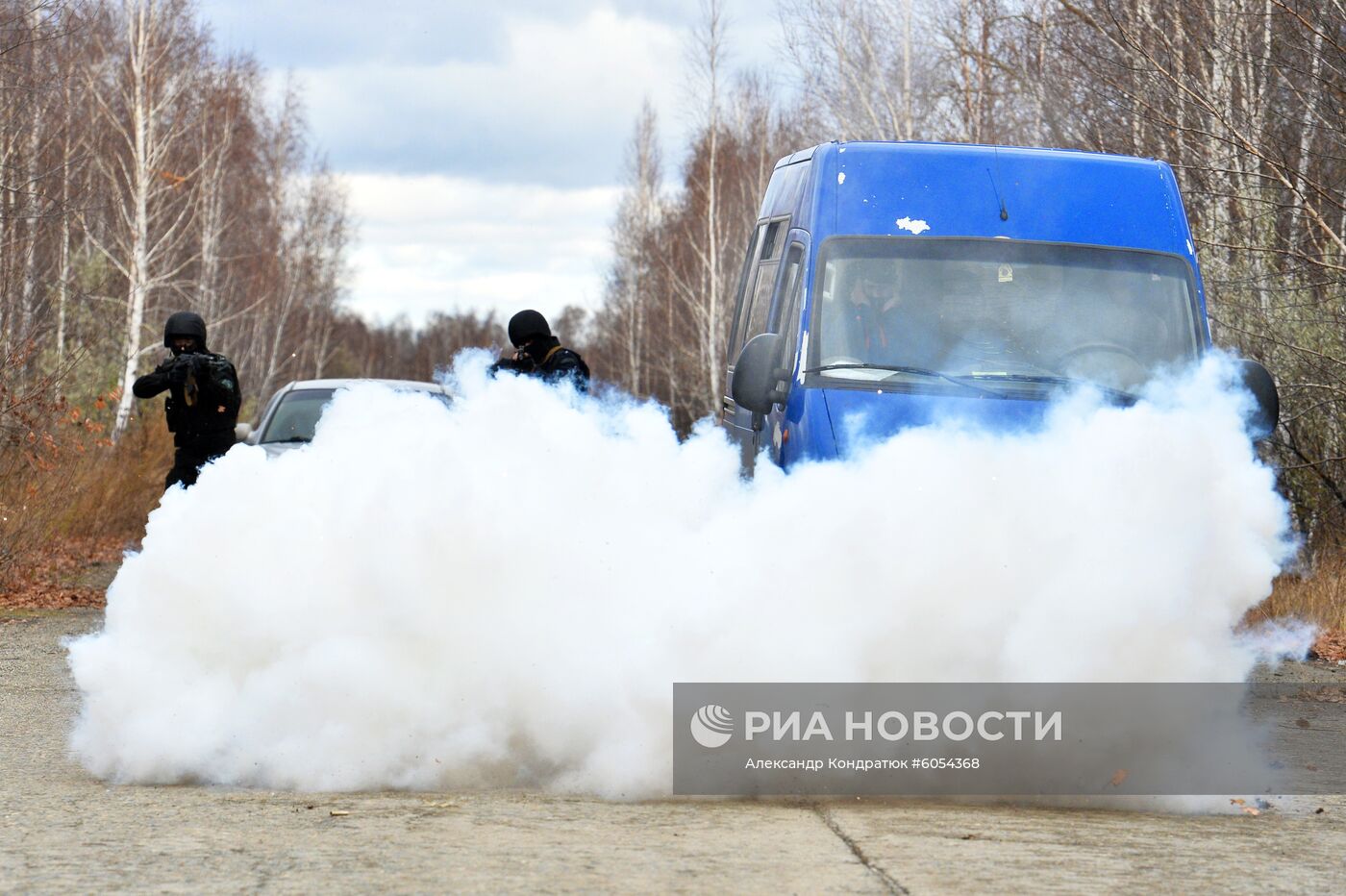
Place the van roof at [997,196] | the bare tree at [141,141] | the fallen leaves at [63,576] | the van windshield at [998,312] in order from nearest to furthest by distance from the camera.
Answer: the van windshield at [998,312] → the van roof at [997,196] → the fallen leaves at [63,576] → the bare tree at [141,141]

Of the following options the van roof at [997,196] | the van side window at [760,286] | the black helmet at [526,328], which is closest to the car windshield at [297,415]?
the van side window at [760,286]

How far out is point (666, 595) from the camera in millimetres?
7039

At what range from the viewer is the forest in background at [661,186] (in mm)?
15492

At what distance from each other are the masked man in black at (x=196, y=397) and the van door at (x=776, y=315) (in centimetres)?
371

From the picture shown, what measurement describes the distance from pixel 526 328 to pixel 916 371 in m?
2.98

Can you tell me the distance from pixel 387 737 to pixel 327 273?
57845 mm

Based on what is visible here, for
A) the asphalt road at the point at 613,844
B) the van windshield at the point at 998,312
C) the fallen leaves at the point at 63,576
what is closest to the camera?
the asphalt road at the point at 613,844

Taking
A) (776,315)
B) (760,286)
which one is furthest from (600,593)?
(760,286)

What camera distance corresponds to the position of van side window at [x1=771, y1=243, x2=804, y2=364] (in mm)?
8961

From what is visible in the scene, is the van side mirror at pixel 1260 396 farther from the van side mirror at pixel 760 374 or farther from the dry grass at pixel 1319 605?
the dry grass at pixel 1319 605

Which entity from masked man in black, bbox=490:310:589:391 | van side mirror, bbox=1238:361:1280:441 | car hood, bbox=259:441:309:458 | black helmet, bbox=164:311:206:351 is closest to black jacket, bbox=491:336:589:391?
masked man in black, bbox=490:310:589:391

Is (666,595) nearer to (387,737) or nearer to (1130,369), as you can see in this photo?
(387,737)

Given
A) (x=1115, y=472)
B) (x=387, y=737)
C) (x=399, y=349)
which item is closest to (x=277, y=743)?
(x=387, y=737)

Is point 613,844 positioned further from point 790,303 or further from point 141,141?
point 141,141
